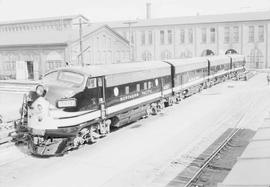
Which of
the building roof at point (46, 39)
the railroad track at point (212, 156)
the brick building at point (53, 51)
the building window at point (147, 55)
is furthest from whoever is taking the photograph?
the building window at point (147, 55)

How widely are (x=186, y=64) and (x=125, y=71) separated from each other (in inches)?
491

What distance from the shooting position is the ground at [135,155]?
13430 mm

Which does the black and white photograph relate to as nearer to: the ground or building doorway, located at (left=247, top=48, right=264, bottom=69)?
the ground

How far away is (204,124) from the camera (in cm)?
2256

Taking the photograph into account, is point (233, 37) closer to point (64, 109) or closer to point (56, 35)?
point (56, 35)

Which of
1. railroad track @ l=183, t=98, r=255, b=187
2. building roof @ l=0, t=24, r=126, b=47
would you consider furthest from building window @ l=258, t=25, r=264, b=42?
railroad track @ l=183, t=98, r=255, b=187

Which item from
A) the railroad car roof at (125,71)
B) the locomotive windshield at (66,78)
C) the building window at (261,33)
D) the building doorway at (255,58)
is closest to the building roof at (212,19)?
the building window at (261,33)

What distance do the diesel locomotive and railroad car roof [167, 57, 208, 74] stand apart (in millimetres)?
3799

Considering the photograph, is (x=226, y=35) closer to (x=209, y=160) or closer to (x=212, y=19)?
(x=212, y=19)

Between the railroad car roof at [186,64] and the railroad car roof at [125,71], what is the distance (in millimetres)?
2272

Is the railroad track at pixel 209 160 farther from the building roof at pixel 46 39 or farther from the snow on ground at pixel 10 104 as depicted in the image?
the building roof at pixel 46 39

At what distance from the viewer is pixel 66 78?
16.8 metres

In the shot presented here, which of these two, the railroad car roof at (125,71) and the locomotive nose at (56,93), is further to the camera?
the railroad car roof at (125,71)

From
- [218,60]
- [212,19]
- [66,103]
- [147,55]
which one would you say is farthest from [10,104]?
[212,19]
